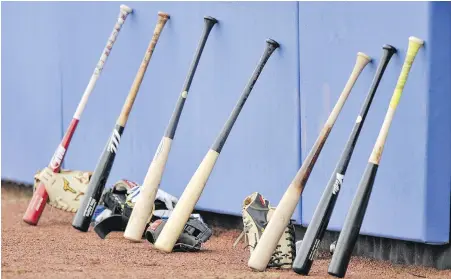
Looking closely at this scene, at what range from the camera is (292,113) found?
6.41 metres

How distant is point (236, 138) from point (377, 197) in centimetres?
129

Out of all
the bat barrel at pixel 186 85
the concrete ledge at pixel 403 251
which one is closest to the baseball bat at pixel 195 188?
the bat barrel at pixel 186 85

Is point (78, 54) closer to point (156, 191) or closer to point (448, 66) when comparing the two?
point (156, 191)

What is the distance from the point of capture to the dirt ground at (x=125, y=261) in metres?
5.37

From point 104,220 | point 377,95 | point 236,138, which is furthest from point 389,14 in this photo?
point 104,220

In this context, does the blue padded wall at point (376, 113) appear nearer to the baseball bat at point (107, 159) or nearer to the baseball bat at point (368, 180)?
the baseball bat at point (368, 180)

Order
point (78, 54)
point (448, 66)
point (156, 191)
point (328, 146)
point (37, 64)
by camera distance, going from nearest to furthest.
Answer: point (448, 66) < point (328, 146) < point (156, 191) < point (78, 54) < point (37, 64)

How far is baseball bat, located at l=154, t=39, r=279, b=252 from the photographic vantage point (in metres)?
6.15

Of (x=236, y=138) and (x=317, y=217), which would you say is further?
(x=236, y=138)

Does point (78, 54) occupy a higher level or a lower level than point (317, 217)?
higher

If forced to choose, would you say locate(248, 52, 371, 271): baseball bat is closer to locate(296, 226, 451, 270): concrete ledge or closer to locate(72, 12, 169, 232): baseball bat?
locate(296, 226, 451, 270): concrete ledge

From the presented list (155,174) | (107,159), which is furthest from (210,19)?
(107,159)

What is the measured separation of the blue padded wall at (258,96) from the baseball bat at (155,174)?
22cm

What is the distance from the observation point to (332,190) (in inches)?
221
